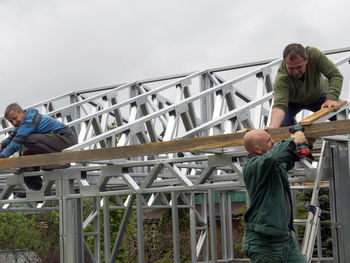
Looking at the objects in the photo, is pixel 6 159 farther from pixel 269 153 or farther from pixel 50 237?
pixel 50 237

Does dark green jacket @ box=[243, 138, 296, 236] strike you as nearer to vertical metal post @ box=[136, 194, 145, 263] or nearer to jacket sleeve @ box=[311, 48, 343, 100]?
jacket sleeve @ box=[311, 48, 343, 100]

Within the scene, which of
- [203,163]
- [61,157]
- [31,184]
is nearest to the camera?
[61,157]

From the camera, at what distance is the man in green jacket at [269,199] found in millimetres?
5402

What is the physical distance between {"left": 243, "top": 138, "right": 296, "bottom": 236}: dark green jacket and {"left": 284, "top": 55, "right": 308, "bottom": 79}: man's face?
187cm

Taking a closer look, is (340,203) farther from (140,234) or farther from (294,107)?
(140,234)

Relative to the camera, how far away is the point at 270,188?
548cm

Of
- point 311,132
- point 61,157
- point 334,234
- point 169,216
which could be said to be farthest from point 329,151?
point 169,216

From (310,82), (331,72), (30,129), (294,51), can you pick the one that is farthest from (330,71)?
(30,129)

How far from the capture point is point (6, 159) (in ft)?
32.9

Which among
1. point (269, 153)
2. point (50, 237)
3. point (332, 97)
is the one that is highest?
point (332, 97)

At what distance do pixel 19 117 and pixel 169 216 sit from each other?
14327 millimetres

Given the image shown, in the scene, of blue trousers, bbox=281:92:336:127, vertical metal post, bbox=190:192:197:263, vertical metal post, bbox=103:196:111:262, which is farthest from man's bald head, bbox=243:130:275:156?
vertical metal post, bbox=190:192:197:263

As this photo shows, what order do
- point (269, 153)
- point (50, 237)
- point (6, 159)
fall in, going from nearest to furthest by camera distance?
point (269, 153) → point (6, 159) → point (50, 237)

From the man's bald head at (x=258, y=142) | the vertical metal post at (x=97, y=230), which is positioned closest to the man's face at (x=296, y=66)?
the man's bald head at (x=258, y=142)
